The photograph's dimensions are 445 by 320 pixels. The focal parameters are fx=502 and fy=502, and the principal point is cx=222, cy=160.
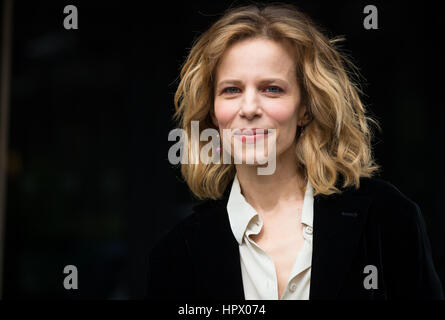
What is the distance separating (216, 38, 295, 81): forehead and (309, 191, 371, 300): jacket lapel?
1.55 feet

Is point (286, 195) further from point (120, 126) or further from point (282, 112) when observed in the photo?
point (120, 126)

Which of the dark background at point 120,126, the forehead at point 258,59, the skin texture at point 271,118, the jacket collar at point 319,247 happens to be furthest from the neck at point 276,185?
the dark background at point 120,126

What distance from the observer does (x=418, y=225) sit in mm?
1742

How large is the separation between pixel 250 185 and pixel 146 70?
1777mm

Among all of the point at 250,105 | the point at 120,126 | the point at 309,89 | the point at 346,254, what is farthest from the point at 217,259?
the point at 120,126

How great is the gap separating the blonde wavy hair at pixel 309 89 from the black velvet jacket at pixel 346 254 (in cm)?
10

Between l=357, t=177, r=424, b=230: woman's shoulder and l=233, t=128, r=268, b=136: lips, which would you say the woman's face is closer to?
l=233, t=128, r=268, b=136: lips

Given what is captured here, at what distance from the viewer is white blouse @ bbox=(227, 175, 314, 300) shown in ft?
5.51

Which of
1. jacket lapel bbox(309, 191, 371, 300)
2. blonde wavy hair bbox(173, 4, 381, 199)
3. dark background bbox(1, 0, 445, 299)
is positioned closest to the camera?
jacket lapel bbox(309, 191, 371, 300)

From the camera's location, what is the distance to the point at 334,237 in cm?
170

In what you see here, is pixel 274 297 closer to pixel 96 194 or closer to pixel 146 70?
pixel 146 70

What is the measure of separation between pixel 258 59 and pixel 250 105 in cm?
16

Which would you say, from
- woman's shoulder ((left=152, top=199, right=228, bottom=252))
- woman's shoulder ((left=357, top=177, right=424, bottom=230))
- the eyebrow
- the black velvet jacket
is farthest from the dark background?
woman's shoulder ((left=357, top=177, right=424, bottom=230))
